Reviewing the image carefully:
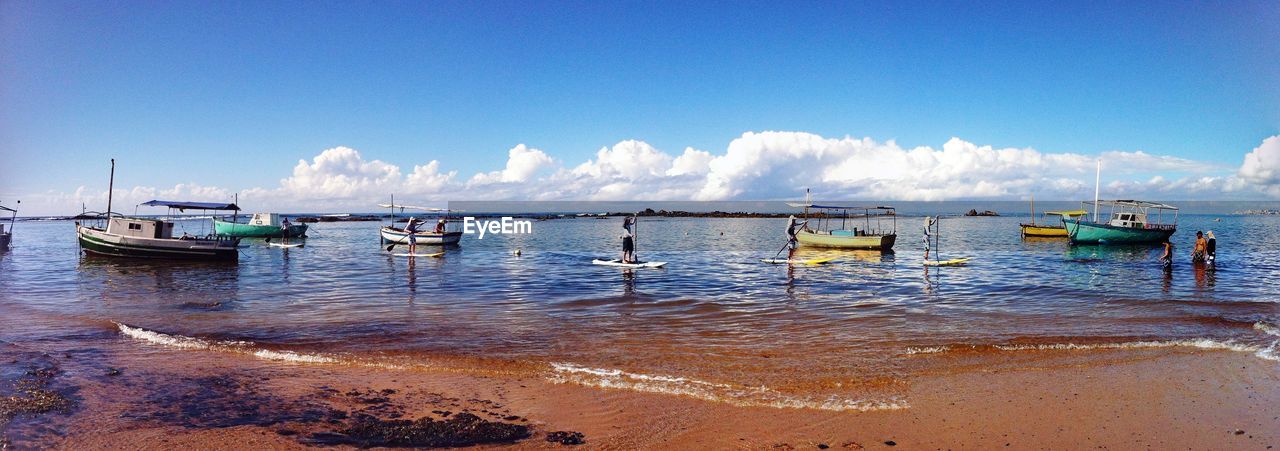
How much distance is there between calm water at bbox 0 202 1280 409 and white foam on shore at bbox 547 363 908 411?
48 mm

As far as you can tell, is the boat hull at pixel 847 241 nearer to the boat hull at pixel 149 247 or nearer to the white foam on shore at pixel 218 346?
the boat hull at pixel 149 247

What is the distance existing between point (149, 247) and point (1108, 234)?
6021 centimetres

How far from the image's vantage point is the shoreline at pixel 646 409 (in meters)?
6.57

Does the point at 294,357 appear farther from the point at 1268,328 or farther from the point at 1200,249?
the point at 1200,249

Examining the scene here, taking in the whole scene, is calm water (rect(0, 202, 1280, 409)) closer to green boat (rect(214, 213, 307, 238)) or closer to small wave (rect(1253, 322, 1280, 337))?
small wave (rect(1253, 322, 1280, 337))

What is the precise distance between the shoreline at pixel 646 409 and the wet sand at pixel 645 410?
0.02m

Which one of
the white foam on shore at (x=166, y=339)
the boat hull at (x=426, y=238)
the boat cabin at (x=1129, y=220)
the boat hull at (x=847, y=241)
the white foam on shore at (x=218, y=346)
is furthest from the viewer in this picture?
the boat cabin at (x=1129, y=220)

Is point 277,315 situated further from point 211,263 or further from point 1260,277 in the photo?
point 1260,277

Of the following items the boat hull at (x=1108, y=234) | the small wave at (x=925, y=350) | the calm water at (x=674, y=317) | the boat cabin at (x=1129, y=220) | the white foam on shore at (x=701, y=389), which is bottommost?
the calm water at (x=674, y=317)

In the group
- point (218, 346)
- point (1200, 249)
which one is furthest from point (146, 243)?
point (1200, 249)

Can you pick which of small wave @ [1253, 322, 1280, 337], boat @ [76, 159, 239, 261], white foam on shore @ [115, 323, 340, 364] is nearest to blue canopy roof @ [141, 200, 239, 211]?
boat @ [76, 159, 239, 261]

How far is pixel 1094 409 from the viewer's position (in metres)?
7.63

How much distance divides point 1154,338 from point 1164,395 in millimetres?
5308

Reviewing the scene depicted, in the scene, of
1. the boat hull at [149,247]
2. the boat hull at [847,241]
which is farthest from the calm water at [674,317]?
the boat hull at [847,241]
